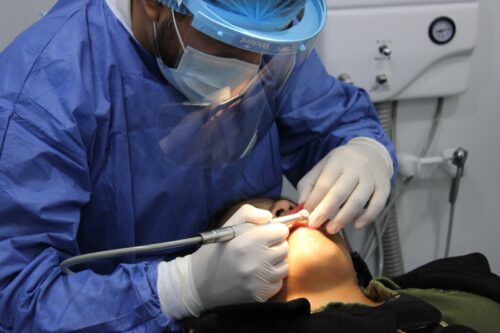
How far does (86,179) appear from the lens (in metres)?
1.16

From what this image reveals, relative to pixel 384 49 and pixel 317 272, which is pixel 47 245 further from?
pixel 384 49

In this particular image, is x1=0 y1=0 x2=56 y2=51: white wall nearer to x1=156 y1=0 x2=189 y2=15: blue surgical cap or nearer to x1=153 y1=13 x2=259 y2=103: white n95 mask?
x1=153 y1=13 x2=259 y2=103: white n95 mask

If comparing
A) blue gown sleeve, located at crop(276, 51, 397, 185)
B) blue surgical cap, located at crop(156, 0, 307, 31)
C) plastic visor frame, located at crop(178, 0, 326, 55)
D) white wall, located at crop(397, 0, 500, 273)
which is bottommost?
white wall, located at crop(397, 0, 500, 273)

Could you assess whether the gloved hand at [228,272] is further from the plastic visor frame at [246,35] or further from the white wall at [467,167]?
the white wall at [467,167]

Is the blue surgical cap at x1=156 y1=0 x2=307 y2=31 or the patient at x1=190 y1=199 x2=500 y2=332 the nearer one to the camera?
the blue surgical cap at x1=156 y1=0 x2=307 y2=31

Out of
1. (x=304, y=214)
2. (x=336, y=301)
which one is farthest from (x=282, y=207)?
(x=336, y=301)

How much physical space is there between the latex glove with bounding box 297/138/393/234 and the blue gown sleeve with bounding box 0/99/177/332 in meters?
0.40

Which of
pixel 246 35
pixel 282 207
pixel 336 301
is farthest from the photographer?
pixel 282 207

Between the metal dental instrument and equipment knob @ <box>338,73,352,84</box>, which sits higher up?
equipment knob @ <box>338,73,352,84</box>

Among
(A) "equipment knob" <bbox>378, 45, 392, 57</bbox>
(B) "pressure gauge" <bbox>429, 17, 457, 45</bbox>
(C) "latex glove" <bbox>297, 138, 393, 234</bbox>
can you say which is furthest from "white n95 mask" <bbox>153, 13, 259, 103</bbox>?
(B) "pressure gauge" <bbox>429, 17, 457, 45</bbox>

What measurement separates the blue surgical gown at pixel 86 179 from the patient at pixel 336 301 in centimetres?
14

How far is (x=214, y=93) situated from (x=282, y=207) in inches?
15.2

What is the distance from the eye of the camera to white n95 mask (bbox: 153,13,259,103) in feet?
3.48

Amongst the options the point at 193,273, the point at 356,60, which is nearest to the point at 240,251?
the point at 193,273
